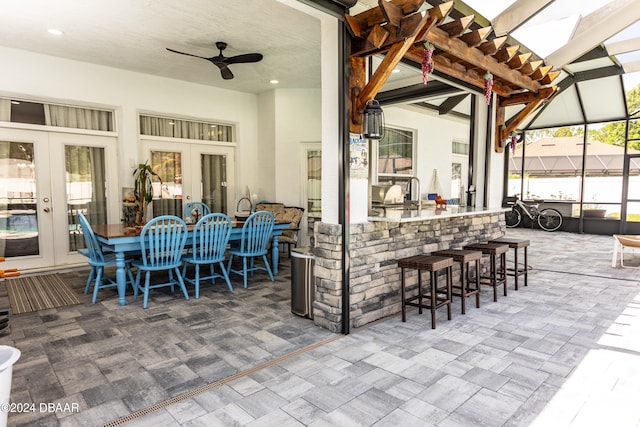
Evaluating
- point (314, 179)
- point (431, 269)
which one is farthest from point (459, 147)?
point (431, 269)

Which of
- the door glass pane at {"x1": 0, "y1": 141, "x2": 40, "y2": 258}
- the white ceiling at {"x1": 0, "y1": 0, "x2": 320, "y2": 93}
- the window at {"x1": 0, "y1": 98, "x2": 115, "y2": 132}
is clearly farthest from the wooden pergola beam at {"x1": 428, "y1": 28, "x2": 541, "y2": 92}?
the door glass pane at {"x1": 0, "y1": 141, "x2": 40, "y2": 258}

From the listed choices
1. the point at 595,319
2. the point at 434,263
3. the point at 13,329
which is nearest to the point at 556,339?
the point at 595,319

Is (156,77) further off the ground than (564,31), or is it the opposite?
(564,31)

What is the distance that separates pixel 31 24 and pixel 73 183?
222 cm

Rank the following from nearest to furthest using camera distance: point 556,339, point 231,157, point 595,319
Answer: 1. point 556,339
2. point 595,319
3. point 231,157

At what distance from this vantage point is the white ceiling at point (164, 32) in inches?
145

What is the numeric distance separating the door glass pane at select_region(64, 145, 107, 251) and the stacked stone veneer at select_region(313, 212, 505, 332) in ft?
13.6

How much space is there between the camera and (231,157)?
712 cm

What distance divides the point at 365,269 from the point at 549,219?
8.70 meters

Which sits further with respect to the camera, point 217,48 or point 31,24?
point 217,48

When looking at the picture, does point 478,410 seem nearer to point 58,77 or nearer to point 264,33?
point 264,33

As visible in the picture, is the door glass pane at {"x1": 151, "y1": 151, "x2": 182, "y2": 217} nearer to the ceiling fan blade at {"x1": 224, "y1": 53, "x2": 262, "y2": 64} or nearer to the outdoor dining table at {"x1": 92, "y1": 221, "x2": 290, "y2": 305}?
the outdoor dining table at {"x1": 92, "y1": 221, "x2": 290, "y2": 305}

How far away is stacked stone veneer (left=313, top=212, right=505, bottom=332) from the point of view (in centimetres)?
313

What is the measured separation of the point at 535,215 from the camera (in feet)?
33.3
